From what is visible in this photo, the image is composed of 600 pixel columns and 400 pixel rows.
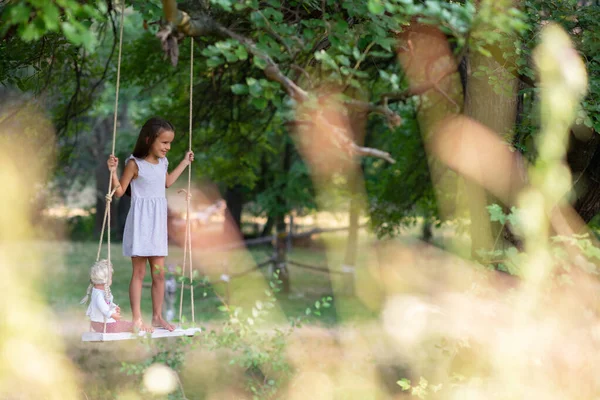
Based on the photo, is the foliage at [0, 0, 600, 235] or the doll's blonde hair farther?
the doll's blonde hair

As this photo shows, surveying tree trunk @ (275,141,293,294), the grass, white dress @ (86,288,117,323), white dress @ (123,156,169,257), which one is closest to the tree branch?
white dress @ (123,156,169,257)

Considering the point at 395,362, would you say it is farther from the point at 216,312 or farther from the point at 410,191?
the point at 216,312

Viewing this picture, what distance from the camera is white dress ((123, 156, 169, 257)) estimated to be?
17.0ft

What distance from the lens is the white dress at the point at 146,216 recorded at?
517 centimetres

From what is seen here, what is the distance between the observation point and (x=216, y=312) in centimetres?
1408

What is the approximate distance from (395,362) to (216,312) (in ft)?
17.1

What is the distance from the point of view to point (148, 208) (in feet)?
17.2

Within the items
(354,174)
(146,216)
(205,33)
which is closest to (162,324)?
(146,216)

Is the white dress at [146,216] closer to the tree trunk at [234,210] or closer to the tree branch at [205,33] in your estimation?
the tree branch at [205,33]

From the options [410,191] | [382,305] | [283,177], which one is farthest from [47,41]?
[283,177]

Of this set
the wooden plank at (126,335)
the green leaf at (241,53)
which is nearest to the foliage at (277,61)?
the green leaf at (241,53)

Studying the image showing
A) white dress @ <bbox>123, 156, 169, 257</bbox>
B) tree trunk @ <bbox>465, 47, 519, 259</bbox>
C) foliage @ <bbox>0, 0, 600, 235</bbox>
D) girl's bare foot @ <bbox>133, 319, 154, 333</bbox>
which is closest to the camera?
foliage @ <bbox>0, 0, 600, 235</bbox>

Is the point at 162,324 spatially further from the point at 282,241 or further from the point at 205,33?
the point at 282,241

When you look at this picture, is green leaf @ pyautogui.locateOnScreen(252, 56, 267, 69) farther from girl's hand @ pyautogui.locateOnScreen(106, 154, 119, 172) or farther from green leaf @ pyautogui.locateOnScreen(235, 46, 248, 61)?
girl's hand @ pyautogui.locateOnScreen(106, 154, 119, 172)
